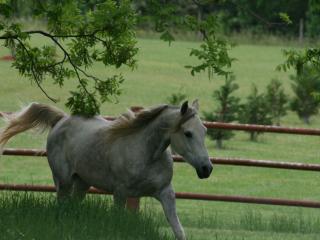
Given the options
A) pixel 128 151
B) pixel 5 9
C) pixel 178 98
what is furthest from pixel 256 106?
pixel 5 9

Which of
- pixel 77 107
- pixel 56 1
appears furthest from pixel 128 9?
pixel 77 107

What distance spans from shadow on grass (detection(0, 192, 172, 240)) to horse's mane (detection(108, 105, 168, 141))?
640mm

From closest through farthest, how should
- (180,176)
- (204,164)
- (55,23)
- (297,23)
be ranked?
(204,164) → (55,23) → (180,176) → (297,23)

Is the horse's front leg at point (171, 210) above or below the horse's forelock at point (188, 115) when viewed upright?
below

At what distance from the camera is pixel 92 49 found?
11.6 metres

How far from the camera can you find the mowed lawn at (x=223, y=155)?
1270 cm

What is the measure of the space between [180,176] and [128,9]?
1239 cm

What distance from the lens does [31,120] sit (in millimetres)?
11844

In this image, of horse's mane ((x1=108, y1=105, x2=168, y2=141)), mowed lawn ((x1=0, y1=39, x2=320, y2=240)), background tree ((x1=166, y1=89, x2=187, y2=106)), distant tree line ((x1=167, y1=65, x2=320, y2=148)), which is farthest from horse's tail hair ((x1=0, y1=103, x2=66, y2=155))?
distant tree line ((x1=167, y1=65, x2=320, y2=148))

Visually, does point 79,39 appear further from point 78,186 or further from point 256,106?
point 256,106

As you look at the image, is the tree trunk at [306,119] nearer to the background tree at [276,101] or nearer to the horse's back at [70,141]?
the background tree at [276,101]

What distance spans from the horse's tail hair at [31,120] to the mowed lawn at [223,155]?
0.12m

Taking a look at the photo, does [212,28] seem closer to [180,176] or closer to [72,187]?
[72,187]

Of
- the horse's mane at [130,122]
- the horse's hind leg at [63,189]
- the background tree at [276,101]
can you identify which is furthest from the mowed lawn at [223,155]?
the horse's mane at [130,122]
